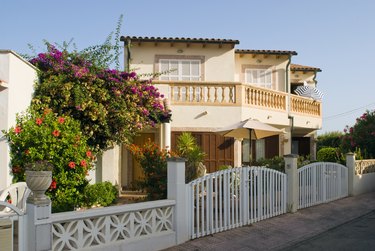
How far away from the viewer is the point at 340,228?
10625 millimetres

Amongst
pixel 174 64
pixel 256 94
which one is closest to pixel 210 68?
pixel 174 64

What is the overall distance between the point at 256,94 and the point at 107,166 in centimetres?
735

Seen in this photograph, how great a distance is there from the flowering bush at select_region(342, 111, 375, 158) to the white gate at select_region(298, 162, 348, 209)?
4377 millimetres

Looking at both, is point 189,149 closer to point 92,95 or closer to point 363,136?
point 92,95

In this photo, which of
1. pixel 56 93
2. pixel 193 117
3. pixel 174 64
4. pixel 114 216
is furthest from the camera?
pixel 174 64

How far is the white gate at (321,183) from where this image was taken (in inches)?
504

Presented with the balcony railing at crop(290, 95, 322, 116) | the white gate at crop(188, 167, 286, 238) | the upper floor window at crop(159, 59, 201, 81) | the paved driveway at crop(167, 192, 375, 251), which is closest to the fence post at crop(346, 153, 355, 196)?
the paved driveway at crop(167, 192, 375, 251)

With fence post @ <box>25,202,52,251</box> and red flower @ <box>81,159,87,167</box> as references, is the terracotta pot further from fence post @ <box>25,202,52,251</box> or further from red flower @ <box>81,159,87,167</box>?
red flower @ <box>81,159,87,167</box>

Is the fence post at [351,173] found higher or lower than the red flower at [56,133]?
lower

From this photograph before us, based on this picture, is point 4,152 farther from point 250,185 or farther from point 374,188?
point 374,188

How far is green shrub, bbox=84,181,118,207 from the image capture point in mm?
11461

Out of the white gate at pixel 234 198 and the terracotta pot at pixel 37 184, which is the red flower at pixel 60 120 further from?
the terracotta pot at pixel 37 184

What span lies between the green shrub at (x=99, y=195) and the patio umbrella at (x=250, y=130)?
15.2 feet

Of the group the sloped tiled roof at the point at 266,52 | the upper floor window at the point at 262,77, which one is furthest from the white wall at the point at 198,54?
the upper floor window at the point at 262,77
